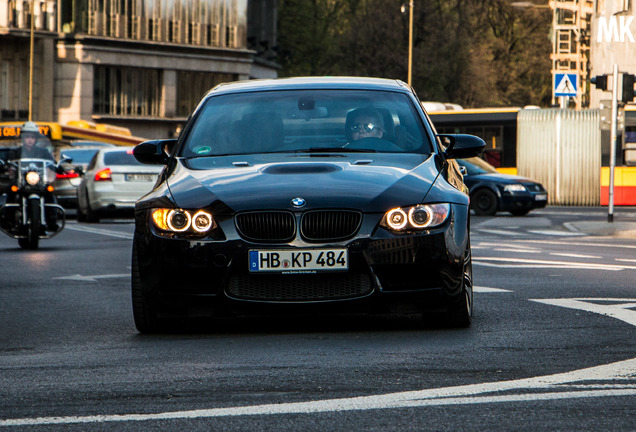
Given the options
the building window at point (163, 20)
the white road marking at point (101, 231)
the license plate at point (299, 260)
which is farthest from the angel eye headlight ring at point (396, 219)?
the building window at point (163, 20)

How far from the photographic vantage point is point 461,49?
6606 centimetres

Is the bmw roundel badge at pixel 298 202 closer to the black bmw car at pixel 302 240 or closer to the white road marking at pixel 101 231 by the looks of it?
the black bmw car at pixel 302 240

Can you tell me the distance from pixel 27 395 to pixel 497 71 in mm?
64018

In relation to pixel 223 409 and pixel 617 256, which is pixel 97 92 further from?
pixel 223 409

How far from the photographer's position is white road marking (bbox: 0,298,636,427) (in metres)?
5.04

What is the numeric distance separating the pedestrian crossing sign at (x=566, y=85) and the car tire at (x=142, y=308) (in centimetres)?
2518

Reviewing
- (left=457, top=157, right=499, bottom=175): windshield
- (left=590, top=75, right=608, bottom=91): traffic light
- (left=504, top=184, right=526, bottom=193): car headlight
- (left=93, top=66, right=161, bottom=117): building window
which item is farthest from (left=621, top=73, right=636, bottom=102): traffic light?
(left=93, top=66, right=161, bottom=117): building window

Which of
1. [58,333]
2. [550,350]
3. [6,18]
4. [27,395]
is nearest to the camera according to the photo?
[27,395]

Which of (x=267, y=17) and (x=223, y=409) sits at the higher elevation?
(x=267, y=17)

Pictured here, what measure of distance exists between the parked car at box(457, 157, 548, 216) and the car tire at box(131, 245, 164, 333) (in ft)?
78.5

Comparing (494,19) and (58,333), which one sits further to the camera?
(494,19)

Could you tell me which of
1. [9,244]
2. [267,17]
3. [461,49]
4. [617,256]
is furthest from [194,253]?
[267,17]

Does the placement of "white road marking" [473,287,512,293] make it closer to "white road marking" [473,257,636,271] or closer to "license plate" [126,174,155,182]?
"white road marking" [473,257,636,271]

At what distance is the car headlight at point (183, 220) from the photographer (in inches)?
293
